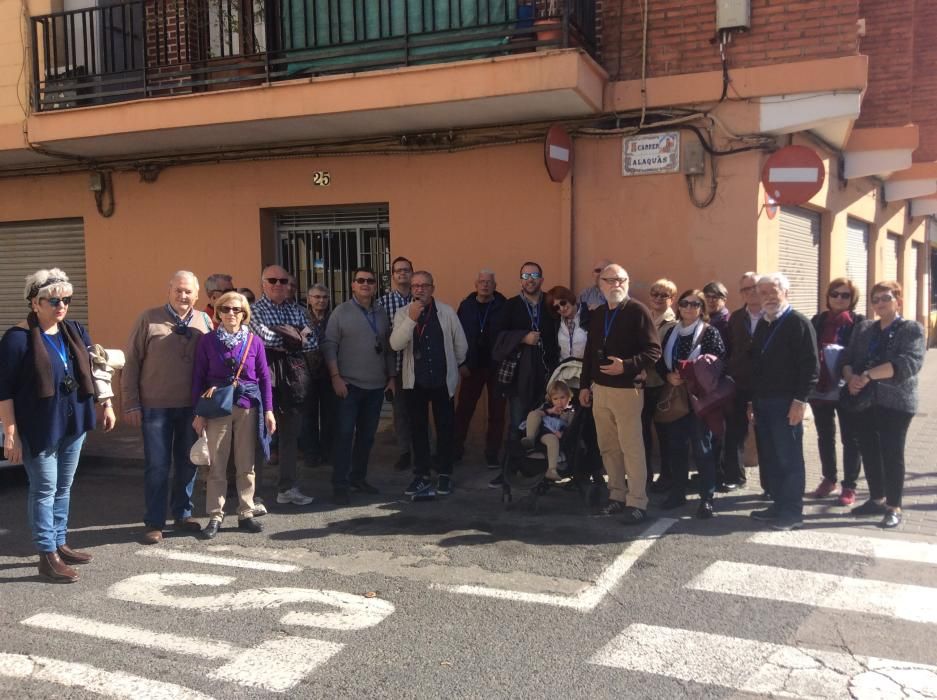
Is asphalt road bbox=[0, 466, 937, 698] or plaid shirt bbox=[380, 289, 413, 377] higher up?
plaid shirt bbox=[380, 289, 413, 377]

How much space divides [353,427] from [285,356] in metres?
0.80

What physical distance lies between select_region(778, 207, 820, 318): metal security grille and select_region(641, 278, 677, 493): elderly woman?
2.82 metres

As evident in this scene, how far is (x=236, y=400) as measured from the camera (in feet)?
18.4

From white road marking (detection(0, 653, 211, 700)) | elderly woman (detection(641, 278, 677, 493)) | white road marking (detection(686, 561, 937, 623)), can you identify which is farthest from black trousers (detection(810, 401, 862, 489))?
white road marking (detection(0, 653, 211, 700))

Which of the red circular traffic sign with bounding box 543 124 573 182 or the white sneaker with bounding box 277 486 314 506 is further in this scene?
the red circular traffic sign with bounding box 543 124 573 182

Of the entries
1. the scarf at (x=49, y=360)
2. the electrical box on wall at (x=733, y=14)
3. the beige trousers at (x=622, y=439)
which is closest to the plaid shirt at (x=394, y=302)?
the beige trousers at (x=622, y=439)

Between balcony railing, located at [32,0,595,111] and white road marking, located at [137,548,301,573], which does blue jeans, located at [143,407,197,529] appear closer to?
white road marking, located at [137,548,301,573]

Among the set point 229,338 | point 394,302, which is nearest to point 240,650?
point 229,338

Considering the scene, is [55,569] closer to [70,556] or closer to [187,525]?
[70,556]

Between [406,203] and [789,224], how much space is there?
13.9 ft

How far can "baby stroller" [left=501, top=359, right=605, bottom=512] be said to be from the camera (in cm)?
618

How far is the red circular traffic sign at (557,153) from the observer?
25.1 feet

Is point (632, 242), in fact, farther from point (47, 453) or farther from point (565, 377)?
point (47, 453)

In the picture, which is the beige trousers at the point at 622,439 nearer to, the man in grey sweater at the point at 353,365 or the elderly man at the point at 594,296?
the elderly man at the point at 594,296
